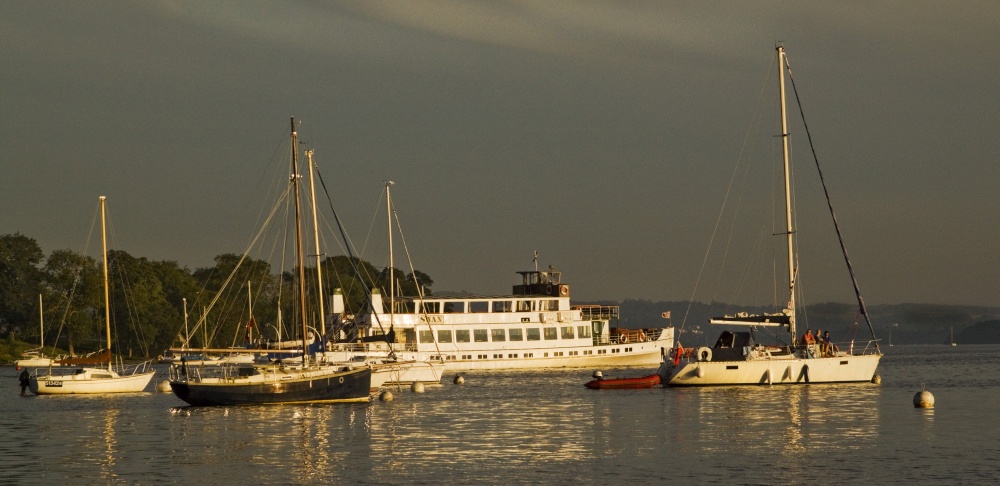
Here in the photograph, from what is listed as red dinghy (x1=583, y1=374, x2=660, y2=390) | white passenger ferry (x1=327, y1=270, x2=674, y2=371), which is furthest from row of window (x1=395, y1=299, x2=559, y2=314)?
red dinghy (x1=583, y1=374, x2=660, y2=390)

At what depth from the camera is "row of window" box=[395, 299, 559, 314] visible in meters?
110

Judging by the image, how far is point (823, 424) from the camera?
52.4 metres

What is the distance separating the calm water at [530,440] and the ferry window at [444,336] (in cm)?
3549

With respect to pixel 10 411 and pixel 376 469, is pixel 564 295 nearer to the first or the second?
pixel 10 411

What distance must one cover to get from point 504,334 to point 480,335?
7.09 ft

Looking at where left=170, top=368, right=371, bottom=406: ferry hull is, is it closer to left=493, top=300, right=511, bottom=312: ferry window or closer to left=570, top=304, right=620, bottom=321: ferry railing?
left=493, top=300, right=511, bottom=312: ferry window

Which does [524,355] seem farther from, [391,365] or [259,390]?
[259,390]

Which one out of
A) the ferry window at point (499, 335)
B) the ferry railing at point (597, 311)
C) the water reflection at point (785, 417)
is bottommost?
the water reflection at point (785, 417)

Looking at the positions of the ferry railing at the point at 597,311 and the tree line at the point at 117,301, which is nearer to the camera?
the ferry railing at the point at 597,311

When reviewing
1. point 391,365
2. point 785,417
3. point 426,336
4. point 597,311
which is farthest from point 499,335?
point 785,417

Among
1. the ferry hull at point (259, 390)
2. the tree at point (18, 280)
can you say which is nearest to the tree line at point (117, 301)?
the tree at point (18, 280)

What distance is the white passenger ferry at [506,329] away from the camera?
108 meters

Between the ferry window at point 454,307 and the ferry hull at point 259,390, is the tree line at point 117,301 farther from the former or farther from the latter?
the ferry hull at point 259,390

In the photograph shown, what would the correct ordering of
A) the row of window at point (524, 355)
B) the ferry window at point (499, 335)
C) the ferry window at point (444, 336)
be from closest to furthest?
the ferry window at point (444, 336) < the row of window at point (524, 355) < the ferry window at point (499, 335)
